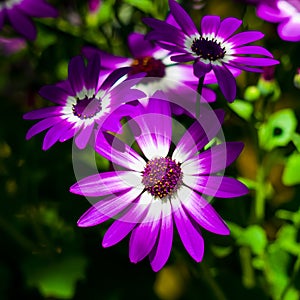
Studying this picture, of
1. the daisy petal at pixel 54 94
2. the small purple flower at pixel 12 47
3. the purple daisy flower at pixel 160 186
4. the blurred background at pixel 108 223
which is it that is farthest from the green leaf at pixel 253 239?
the small purple flower at pixel 12 47

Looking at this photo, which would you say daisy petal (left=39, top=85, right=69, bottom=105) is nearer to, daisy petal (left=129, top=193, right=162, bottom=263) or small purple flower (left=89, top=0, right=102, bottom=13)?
daisy petal (left=129, top=193, right=162, bottom=263)

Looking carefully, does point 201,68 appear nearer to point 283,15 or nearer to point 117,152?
point 117,152

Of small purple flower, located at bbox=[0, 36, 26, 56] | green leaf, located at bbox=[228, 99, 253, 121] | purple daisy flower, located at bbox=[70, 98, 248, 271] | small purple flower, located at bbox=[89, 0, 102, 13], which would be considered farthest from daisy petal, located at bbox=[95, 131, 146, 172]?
small purple flower, located at bbox=[0, 36, 26, 56]

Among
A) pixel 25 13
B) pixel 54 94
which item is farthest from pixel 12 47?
pixel 54 94

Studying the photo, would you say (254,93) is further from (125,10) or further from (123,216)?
(125,10)

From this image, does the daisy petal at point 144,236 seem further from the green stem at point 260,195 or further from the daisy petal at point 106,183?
the green stem at point 260,195

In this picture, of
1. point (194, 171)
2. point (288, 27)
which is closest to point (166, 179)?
point (194, 171)

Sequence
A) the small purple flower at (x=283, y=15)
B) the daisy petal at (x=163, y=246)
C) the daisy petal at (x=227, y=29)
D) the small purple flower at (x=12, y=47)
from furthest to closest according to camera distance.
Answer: the small purple flower at (x=12, y=47) < the small purple flower at (x=283, y=15) < the daisy petal at (x=227, y=29) < the daisy petal at (x=163, y=246)
